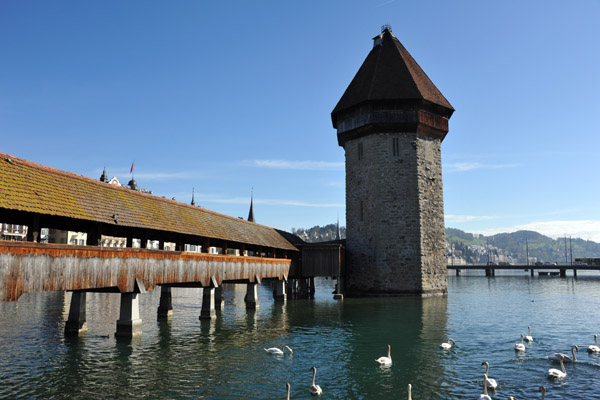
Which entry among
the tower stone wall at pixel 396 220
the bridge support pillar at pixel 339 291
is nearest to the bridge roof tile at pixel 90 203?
the bridge support pillar at pixel 339 291

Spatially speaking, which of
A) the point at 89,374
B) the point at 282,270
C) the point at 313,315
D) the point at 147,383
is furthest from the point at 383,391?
the point at 282,270

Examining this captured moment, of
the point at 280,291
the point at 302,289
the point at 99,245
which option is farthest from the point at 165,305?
the point at 302,289

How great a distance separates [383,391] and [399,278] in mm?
24158

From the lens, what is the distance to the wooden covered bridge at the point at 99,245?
39.7 feet

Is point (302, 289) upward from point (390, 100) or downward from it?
downward

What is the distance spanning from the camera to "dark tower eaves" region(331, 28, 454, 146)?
35.2m

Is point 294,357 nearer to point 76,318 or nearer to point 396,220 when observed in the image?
point 76,318

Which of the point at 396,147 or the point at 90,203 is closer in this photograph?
the point at 90,203

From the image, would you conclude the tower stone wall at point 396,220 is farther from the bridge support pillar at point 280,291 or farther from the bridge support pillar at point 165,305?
the bridge support pillar at point 165,305

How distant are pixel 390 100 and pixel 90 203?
26.5m

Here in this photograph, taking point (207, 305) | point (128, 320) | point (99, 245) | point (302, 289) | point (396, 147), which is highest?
point (396, 147)

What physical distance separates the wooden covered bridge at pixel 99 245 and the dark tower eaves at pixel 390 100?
54.8 feet

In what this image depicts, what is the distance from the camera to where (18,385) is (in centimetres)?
1116

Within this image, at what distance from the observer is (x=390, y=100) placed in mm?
35312
